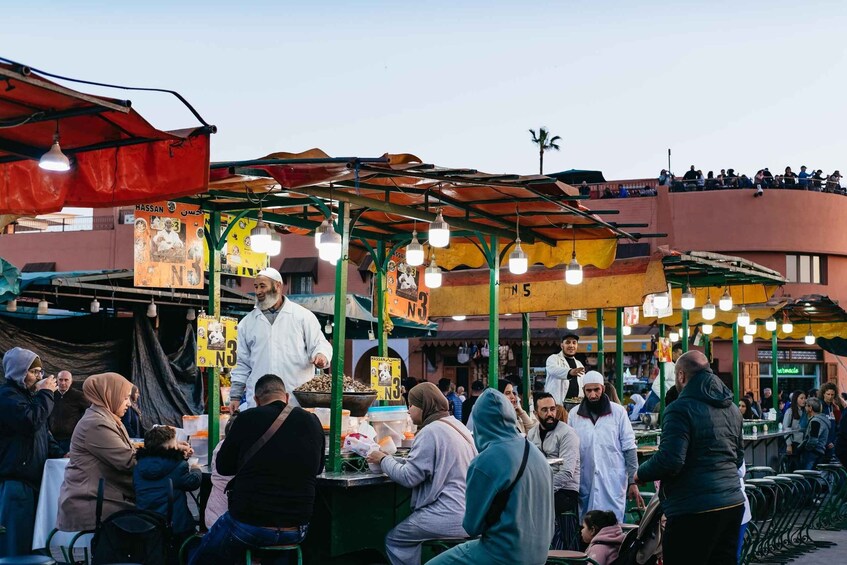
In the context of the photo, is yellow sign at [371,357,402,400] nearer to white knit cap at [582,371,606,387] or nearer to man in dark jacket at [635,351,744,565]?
white knit cap at [582,371,606,387]

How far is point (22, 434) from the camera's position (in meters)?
8.52

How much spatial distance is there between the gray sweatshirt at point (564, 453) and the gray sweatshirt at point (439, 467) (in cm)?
252

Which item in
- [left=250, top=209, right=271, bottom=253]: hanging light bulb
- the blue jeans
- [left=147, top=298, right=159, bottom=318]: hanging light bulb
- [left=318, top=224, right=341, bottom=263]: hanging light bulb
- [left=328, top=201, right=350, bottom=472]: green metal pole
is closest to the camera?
the blue jeans

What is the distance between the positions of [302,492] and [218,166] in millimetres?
2917

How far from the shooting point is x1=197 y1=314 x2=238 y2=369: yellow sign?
9.28 m

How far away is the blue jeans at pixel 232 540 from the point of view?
6.58 metres

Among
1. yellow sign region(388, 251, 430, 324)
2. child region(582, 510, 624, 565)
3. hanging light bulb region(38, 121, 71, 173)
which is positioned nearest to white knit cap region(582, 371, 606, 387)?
child region(582, 510, 624, 565)

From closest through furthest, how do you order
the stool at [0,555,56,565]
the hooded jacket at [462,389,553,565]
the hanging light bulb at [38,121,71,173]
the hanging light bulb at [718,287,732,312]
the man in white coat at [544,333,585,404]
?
the hooded jacket at [462,389,553,565], the stool at [0,555,56,565], the hanging light bulb at [38,121,71,173], the man in white coat at [544,333,585,404], the hanging light bulb at [718,287,732,312]

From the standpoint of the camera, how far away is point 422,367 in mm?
38562

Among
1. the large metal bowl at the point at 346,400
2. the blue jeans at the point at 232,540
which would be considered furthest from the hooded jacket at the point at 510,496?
the large metal bowl at the point at 346,400

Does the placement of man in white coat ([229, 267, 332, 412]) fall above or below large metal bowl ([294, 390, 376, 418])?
above

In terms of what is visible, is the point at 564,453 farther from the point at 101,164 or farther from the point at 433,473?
the point at 101,164

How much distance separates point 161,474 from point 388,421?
6.91 ft

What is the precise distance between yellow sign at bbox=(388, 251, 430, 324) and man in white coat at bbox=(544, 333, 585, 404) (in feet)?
6.59
